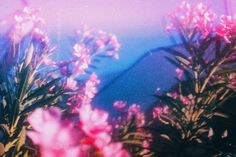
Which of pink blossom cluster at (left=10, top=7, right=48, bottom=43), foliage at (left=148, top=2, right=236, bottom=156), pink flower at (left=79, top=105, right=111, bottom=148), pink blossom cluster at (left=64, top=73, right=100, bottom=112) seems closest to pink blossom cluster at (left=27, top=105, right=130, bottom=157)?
pink flower at (left=79, top=105, right=111, bottom=148)

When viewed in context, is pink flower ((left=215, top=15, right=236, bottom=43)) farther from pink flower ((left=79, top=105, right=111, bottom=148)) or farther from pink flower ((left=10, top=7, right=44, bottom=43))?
pink flower ((left=79, top=105, right=111, bottom=148))

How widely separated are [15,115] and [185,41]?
43.6 inches

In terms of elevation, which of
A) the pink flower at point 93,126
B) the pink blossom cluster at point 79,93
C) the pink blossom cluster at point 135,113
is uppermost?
the pink flower at point 93,126

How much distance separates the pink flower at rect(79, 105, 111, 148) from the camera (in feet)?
2.38

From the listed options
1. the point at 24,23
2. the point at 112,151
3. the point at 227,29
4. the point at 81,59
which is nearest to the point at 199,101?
the point at 227,29

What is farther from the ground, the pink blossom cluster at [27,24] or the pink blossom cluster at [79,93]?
the pink blossom cluster at [27,24]

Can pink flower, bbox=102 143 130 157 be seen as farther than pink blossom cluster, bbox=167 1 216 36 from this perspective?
No

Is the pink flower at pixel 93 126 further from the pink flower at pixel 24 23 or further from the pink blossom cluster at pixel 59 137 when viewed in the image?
the pink flower at pixel 24 23

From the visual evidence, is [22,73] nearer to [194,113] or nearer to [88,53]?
[194,113]

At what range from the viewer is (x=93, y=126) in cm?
74

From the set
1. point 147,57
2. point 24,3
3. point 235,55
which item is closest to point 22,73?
point 24,3

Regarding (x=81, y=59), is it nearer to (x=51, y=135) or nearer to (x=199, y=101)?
(x=199, y=101)

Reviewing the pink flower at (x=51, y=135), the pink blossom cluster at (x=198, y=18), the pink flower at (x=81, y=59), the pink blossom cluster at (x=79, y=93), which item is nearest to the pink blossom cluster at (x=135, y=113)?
the pink blossom cluster at (x=79, y=93)

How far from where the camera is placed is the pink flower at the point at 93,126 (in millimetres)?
726
